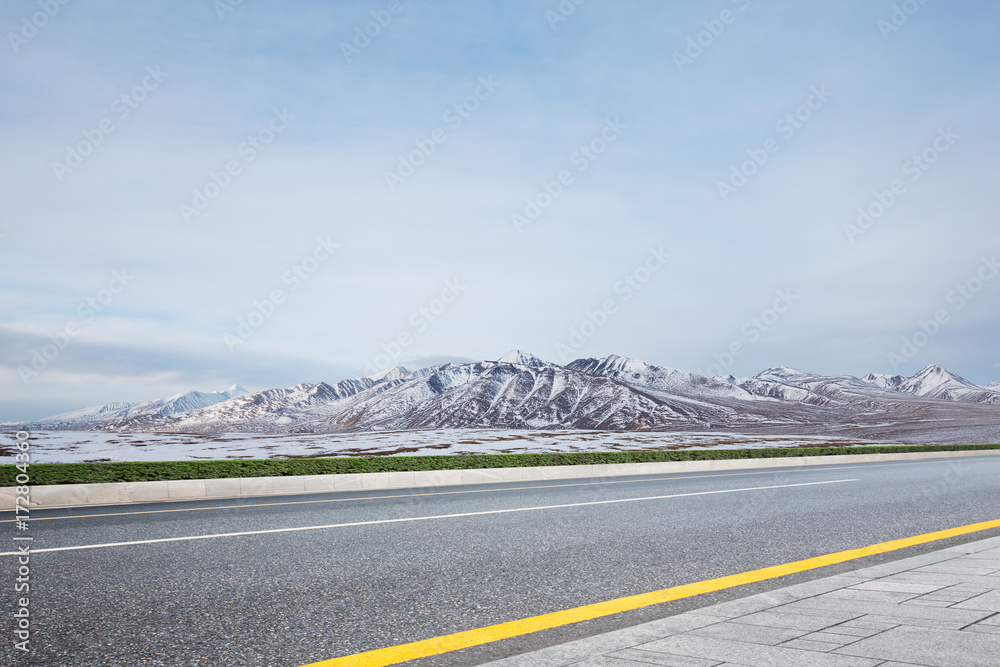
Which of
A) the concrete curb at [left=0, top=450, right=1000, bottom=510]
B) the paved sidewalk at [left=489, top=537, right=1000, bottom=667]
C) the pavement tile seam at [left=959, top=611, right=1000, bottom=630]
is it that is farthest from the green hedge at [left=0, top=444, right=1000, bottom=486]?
the pavement tile seam at [left=959, top=611, right=1000, bottom=630]

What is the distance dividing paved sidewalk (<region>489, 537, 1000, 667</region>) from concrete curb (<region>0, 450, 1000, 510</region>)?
10.5 metres

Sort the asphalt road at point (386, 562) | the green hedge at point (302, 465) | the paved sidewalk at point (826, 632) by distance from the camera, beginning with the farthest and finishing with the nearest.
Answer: the green hedge at point (302, 465), the asphalt road at point (386, 562), the paved sidewalk at point (826, 632)

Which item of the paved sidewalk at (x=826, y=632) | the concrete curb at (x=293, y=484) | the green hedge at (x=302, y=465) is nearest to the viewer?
the paved sidewalk at (x=826, y=632)

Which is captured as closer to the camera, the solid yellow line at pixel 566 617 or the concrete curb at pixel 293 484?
the solid yellow line at pixel 566 617

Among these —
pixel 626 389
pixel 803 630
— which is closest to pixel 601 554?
pixel 803 630

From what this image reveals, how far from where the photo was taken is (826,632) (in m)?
3.63

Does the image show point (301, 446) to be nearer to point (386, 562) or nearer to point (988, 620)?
point (386, 562)

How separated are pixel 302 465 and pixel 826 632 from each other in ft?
42.2

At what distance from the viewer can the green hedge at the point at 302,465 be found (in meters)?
12.3

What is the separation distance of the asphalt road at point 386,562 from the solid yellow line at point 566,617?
10cm
